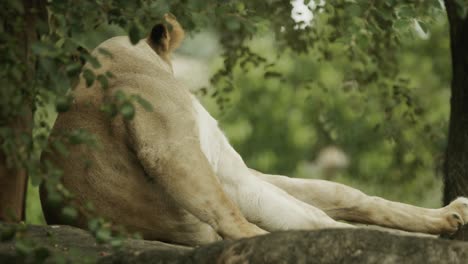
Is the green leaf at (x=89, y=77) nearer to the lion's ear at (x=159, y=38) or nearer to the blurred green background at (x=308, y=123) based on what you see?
the lion's ear at (x=159, y=38)

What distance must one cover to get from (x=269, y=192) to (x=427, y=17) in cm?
123

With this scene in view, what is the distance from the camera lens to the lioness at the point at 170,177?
4.06 m

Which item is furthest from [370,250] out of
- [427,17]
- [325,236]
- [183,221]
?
[427,17]

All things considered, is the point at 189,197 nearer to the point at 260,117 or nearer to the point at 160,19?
the point at 160,19

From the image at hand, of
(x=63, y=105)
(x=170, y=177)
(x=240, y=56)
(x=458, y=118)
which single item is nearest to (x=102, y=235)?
(x=63, y=105)

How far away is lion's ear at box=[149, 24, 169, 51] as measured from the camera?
484 centimetres

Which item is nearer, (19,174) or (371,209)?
(371,209)

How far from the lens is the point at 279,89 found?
78.3ft

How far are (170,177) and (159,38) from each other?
106cm

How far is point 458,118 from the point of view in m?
5.04

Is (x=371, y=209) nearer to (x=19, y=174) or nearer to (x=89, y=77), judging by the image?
(x=19, y=174)

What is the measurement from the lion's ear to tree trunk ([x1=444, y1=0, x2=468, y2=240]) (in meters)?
1.48

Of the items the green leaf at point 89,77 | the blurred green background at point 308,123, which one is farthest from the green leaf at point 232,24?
the blurred green background at point 308,123

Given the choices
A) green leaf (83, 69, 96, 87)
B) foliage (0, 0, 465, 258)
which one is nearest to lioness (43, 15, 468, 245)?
foliage (0, 0, 465, 258)
